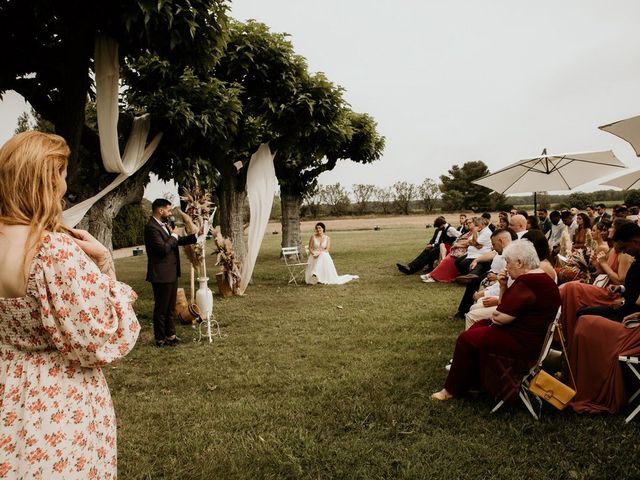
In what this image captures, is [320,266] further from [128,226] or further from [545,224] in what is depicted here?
[128,226]

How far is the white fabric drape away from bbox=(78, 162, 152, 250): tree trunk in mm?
2452

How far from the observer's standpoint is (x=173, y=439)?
3.99m

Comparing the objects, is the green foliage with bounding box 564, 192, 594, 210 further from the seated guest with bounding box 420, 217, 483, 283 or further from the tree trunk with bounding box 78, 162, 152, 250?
the tree trunk with bounding box 78, 162, 152, 250

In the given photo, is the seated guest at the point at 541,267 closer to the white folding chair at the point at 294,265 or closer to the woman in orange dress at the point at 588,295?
the woman in orange dress at the point at 588,295

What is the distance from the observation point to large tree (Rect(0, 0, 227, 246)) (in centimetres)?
559

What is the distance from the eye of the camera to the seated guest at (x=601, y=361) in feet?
13.7

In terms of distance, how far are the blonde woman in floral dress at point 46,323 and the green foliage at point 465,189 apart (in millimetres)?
57991

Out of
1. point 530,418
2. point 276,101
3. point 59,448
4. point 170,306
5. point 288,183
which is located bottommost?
point 530,418

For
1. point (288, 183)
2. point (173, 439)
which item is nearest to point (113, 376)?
point (173, 439)

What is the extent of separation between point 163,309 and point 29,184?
5501mm

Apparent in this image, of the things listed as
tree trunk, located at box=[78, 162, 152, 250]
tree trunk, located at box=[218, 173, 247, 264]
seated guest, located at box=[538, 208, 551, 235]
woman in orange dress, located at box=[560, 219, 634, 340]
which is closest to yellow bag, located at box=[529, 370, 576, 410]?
woman in orange dress, located at box=[560, 219, 634, 340]

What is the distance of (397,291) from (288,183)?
964 centimetres

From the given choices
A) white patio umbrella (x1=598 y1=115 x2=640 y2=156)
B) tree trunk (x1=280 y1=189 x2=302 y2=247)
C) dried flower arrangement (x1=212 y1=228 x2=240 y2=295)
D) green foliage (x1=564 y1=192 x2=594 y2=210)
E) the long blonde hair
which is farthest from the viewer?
green foliage (x1=564 y1=192 x2=594 y2=210)

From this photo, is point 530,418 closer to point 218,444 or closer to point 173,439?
point 218,444
